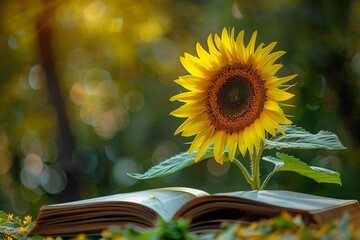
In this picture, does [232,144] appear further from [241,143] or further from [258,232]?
[258,232]

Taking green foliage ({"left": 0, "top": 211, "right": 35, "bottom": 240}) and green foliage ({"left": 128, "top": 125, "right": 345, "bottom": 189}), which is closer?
green foliage ({"left": 0, "top": 211, "right": 35, "bottom": 240})

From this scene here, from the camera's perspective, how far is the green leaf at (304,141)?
111cm

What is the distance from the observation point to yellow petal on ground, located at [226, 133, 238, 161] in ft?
3.70

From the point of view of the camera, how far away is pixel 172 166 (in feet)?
3.80

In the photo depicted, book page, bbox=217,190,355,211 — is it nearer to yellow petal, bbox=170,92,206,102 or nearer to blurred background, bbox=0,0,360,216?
yellow petal, bbox=170,92,206,102

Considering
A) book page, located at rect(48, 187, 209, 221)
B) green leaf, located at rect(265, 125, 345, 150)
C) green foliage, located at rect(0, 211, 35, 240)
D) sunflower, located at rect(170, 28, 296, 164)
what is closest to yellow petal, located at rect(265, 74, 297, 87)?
sunflower, located at rect(170, 28, 296, 164)

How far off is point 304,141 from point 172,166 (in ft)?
0.77

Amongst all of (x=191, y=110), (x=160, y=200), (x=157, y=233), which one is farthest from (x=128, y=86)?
(x=157, y=233)

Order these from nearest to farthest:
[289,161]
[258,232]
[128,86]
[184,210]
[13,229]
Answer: [258,232]
[184,210]
[13,229]
[289,161]
[128,86]

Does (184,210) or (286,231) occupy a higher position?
(184,210)

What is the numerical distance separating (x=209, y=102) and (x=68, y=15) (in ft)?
9.57

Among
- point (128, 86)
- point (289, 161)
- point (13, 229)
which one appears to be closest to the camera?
point (13, 229)

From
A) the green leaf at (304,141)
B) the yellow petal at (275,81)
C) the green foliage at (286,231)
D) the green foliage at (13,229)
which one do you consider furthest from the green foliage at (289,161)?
the green foliage at (286,231)

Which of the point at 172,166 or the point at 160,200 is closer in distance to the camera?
the point at 160,200
